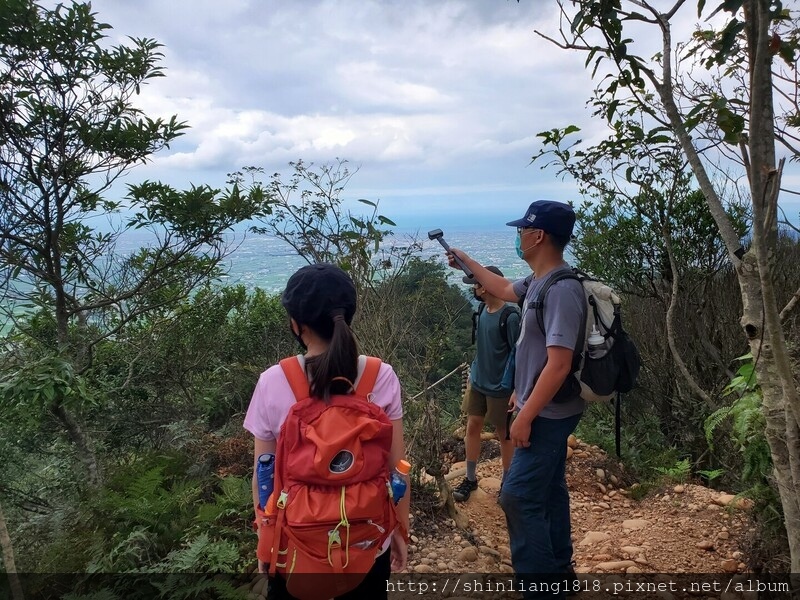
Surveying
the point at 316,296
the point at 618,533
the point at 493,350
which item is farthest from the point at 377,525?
the point at 618,533

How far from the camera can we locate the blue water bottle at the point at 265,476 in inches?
67.4

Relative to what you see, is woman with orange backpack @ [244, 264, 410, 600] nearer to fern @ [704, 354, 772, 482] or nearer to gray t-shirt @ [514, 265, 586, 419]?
gray t-shirt @ [514, 265, 586, 419]

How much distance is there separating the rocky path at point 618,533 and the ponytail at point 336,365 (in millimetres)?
1876

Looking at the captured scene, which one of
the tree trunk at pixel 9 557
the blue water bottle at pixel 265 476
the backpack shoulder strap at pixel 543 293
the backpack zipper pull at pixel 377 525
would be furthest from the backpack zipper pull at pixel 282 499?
the tree trunk at pixel 9 557

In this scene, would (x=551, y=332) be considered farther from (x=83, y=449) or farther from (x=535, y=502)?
(x=83, y=449)

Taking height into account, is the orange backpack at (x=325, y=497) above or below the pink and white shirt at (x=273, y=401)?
below

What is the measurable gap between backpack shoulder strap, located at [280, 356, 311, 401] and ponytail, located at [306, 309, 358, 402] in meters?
0.03

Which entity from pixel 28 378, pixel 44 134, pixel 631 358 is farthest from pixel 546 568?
pixel 44 134

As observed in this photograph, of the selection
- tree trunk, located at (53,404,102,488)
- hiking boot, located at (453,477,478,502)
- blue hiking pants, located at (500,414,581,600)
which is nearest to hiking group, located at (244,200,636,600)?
blue hiking pants, located at (500,414,581,600)

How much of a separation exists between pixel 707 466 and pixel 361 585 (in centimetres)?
558

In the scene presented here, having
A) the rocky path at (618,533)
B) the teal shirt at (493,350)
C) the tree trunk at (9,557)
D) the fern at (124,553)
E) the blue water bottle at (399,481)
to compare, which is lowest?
the rocky path at (618,533)

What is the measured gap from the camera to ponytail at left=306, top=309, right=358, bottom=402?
5.33ft

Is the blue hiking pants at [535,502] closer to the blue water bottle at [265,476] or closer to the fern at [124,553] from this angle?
the blue water bottle at [265,476]

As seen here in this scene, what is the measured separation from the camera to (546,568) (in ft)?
7.84
